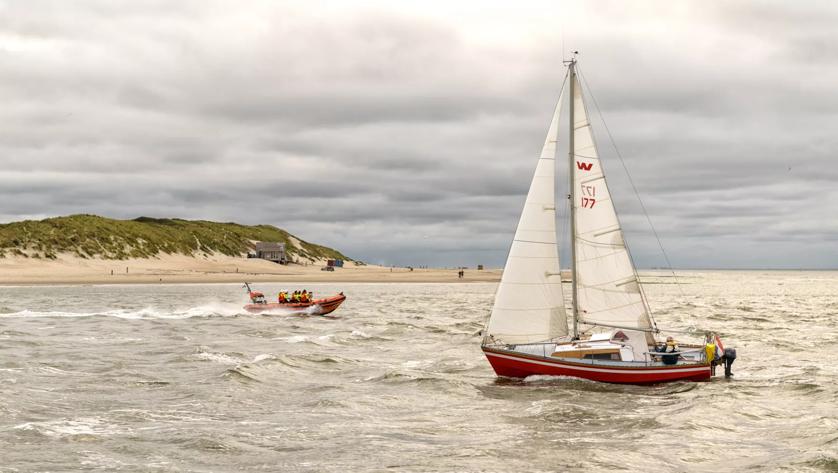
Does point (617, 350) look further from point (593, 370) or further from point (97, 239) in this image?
point (97, 239)

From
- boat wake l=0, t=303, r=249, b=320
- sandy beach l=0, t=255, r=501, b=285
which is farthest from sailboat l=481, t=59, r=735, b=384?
sandy beach l=0, t=255, r=501, b=285

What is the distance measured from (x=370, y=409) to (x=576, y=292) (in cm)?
928

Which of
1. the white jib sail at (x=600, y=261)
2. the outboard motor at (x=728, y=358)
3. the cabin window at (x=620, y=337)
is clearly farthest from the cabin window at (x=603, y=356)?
the outboard motor at (x=728, y=358)

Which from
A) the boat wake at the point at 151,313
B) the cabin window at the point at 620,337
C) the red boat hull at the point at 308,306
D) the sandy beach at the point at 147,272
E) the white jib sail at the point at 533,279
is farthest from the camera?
the sandy beach at the point at 147,272

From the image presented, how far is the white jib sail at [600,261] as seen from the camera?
3061cm

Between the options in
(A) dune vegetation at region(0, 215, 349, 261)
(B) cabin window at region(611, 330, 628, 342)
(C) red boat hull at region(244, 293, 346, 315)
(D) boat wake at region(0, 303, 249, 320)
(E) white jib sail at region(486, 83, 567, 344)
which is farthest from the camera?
(A) dune vegetation at region(0, 215, 349, 261)

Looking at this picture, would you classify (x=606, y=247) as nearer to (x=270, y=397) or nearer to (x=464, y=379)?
(x=464, y=379)

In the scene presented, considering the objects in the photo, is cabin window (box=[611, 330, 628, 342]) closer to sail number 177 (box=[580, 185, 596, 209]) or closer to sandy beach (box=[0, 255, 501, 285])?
sail number 177 (box=[580, 185, 596, 209])

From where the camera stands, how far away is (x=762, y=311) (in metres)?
74.9

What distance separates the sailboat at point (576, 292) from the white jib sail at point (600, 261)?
0.12ft

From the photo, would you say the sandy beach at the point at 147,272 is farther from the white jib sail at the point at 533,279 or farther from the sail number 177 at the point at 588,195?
the sail number 177 at the point at 588,195

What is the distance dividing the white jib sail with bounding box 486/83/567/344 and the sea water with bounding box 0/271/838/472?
1982 mm

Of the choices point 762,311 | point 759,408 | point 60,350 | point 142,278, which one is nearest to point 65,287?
point 142,278

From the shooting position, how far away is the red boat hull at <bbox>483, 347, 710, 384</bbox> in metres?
29.8
